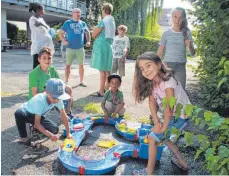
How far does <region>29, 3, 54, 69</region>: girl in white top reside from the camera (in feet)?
18.2

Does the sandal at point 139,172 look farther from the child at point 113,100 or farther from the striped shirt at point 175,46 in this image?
the striped shirt at point 175,46

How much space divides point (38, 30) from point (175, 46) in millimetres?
2871

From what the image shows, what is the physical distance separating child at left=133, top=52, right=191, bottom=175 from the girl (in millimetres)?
2967

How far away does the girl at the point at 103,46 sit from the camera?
5754mm

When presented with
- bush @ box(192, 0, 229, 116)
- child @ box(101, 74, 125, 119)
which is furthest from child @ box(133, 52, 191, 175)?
child @ box(101, 74, 125, 119)

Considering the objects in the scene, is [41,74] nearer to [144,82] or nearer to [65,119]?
[65,119]

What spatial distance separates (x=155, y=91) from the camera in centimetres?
283

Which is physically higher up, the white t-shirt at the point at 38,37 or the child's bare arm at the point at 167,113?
the white t-shirt at the point at 38,37

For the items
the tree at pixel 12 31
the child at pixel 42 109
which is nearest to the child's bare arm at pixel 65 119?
the child at pixel 42 109

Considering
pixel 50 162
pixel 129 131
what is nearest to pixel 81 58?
pixel 129 131

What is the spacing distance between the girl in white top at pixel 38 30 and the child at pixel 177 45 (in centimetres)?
253

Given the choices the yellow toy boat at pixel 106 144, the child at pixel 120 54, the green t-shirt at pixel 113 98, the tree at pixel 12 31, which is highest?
the tree at pixel 12 31

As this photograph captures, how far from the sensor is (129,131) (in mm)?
3793

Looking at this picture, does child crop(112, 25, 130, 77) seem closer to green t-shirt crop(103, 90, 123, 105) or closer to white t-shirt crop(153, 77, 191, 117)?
green t-shirt crop(103, 90, 123, 105)
